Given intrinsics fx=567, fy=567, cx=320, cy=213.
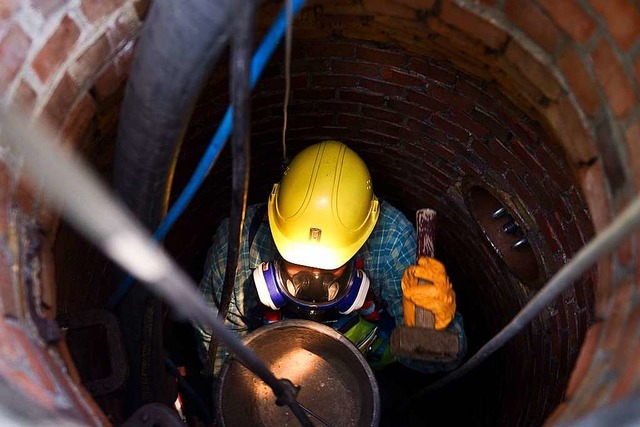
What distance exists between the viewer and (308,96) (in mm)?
2678

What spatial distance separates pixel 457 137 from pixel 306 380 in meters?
→ 1.30

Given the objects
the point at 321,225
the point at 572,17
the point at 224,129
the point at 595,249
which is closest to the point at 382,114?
the point at 321,225

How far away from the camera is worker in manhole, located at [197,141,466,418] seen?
8.38ft

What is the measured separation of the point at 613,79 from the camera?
53.9 inches

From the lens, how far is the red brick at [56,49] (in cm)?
135

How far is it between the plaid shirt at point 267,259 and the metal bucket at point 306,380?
0.46 metres

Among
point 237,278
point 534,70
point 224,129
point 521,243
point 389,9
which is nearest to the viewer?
point 224,129

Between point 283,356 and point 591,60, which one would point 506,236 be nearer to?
point 283,356

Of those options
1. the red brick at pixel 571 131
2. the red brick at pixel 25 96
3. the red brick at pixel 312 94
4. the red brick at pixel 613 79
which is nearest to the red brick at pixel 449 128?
the red brick at pixel 312 94

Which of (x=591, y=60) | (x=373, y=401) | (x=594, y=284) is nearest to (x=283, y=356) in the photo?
(x=373, y=401)

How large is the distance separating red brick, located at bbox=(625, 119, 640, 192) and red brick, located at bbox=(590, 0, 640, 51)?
0.18 m

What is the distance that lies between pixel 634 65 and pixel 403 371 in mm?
2663

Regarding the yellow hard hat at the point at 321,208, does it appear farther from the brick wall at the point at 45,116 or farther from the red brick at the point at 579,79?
the red brick at the point at 579,79

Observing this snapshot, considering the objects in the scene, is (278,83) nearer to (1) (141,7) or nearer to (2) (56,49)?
(1) (141,7)
